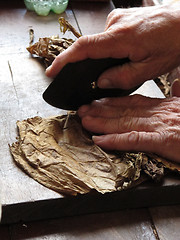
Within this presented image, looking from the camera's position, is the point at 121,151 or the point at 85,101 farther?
the point at 85,101

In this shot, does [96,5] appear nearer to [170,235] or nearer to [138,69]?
[138,69]

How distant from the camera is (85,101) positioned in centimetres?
146

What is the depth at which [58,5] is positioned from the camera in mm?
2082

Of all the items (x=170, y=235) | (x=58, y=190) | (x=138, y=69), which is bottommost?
(x=170, y=235)

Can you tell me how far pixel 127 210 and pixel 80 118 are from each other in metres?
0.37

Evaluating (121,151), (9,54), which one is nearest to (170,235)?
(121,151)

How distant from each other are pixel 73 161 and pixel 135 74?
0.39 metres

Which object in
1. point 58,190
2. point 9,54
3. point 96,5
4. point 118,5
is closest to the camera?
point 58,190

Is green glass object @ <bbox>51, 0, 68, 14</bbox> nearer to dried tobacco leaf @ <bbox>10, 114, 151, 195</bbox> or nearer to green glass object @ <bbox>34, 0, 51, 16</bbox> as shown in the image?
green glass object @ <bbox>34, 0, 51, 16</bbox>

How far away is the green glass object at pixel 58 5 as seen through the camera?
6.83ft

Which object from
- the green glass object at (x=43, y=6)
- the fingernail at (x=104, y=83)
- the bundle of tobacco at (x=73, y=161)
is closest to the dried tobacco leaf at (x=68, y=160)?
the bundle of tobacco at (x=73, y=161)

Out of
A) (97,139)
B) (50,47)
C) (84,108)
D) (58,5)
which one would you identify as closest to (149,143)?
(97,139)

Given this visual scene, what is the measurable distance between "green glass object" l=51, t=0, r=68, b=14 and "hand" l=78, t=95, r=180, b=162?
820 mm

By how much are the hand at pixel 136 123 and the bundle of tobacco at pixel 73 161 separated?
0.03 metres
